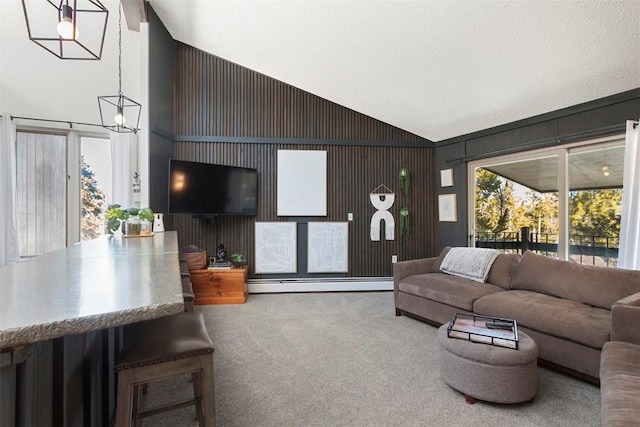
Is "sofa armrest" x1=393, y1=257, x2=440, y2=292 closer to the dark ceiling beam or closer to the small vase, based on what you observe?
the small vase

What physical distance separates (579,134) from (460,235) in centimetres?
193

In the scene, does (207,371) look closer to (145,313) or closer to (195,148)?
(145,313)

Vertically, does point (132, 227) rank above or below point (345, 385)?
above

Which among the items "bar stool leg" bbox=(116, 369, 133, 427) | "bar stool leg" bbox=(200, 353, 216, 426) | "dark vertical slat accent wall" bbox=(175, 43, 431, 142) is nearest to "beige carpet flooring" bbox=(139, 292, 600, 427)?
"bar stool leg" bbox=(200, 353, 216, 426)

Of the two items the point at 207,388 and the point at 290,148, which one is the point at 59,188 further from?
the point at 207,388

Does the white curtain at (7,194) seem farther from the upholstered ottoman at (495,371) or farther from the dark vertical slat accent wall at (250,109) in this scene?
the upholstered ottoman at (495,371)

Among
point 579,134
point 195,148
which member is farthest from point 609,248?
point 195,148

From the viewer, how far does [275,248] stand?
4.77 metres

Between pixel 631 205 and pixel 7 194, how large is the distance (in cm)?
651

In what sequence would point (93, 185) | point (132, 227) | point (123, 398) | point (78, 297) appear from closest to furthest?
point (78, 297) < point (123, 398) < point (132, 227) < point (93, 185)

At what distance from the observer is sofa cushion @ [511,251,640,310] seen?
7.96ft

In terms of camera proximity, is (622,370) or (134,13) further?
(134,13)

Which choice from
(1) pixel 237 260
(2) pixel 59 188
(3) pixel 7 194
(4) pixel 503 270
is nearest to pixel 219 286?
(1) pixel 237 260

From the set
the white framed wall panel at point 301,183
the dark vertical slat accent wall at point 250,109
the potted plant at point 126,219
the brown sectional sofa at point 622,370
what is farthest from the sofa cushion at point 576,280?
the potted plant at point 126,219
